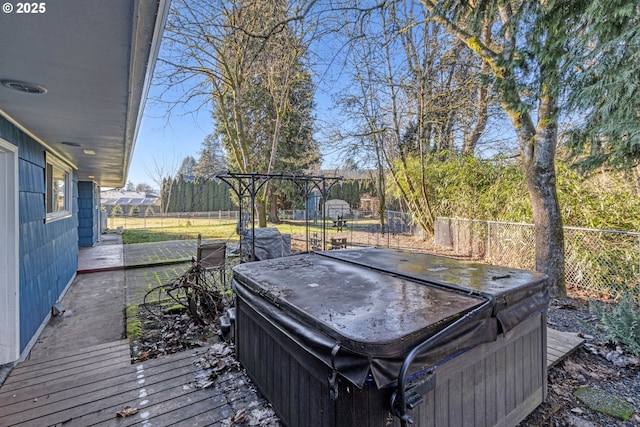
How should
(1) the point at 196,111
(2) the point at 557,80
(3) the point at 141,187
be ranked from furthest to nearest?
(3) the point at 141,187 < (1) the point at 196,111 < (2) the point at 557,80

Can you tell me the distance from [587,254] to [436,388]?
4836 millimetres

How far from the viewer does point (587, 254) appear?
4.75 meters

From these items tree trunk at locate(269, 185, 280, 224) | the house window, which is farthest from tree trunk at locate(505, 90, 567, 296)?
tree trunk at locate(269, 185, 280, 224)

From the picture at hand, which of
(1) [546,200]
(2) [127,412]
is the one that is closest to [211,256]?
(2) [127,412]

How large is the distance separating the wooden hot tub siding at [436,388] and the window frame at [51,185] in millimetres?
4262

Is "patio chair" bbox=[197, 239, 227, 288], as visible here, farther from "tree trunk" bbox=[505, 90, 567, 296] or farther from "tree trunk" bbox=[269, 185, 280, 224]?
"tree trunk" bbox=[269, 185, 280, 224]

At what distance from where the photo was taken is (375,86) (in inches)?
367

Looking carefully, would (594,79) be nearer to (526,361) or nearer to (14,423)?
(526,361)

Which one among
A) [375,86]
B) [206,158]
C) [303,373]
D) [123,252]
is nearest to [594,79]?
[303,373]

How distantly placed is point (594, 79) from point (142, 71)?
4.48 m

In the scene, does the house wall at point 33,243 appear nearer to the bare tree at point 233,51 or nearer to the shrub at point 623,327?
the bare tree at point 233,51

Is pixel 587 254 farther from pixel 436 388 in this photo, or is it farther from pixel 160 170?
pixel 160 170

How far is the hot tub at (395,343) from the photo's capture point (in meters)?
1.39

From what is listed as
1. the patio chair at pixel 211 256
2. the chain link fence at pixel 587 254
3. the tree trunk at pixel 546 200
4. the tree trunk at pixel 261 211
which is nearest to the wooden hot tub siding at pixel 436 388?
the patio chair at pixel 211 256
